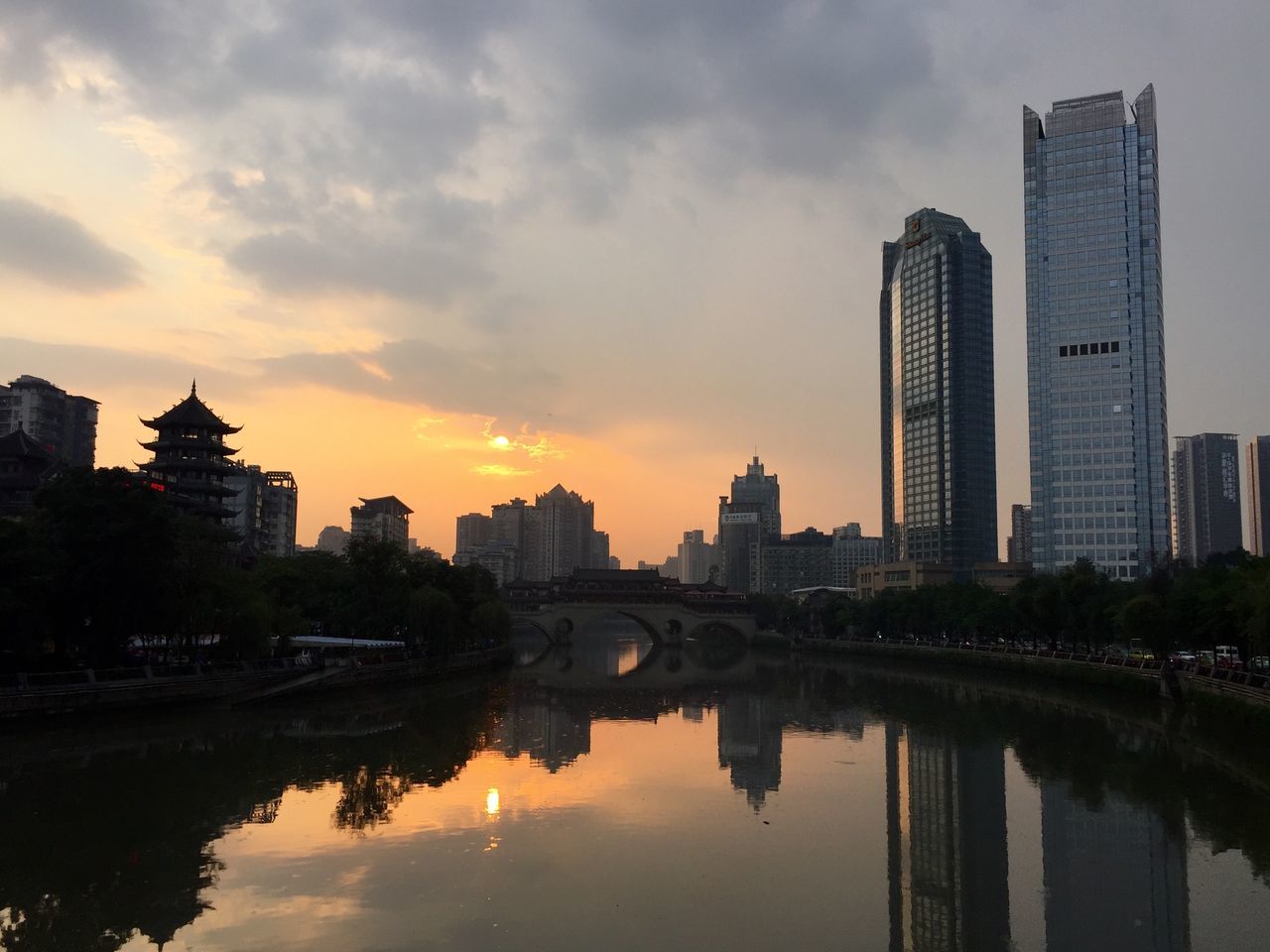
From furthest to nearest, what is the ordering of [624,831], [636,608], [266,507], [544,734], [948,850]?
[266,507] → [636,608] → [544,734] → [624,831] → [948,850]

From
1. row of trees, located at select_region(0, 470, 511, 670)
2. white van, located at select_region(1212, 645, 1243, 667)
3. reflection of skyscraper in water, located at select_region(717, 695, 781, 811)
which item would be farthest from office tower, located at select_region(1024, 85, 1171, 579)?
row of trees, located at select_region(0, 470, 511, 670)

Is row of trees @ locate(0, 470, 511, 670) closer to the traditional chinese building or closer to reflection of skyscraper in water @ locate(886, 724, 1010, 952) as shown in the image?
the traditional chinese building

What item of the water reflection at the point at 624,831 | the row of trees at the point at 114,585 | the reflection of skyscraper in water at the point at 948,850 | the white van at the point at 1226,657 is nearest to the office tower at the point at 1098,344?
the white van at the point at 1226,657

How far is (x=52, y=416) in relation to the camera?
113750mm

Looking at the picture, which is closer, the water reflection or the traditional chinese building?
the water reflection

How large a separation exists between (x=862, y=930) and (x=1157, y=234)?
123 m

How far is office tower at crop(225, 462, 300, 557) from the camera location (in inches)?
5017

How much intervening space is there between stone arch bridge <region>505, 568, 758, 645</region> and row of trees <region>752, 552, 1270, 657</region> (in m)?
12.2

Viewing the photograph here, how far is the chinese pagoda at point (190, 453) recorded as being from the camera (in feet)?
229

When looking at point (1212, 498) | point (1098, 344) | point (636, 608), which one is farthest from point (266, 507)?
point (1212, 498)

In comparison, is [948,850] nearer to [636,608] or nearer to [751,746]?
[751,746]

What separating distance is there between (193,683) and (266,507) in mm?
106847

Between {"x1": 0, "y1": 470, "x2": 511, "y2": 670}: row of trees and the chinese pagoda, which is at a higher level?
the chinese pagoda

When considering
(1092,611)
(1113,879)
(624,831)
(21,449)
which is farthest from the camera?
(21,449)
